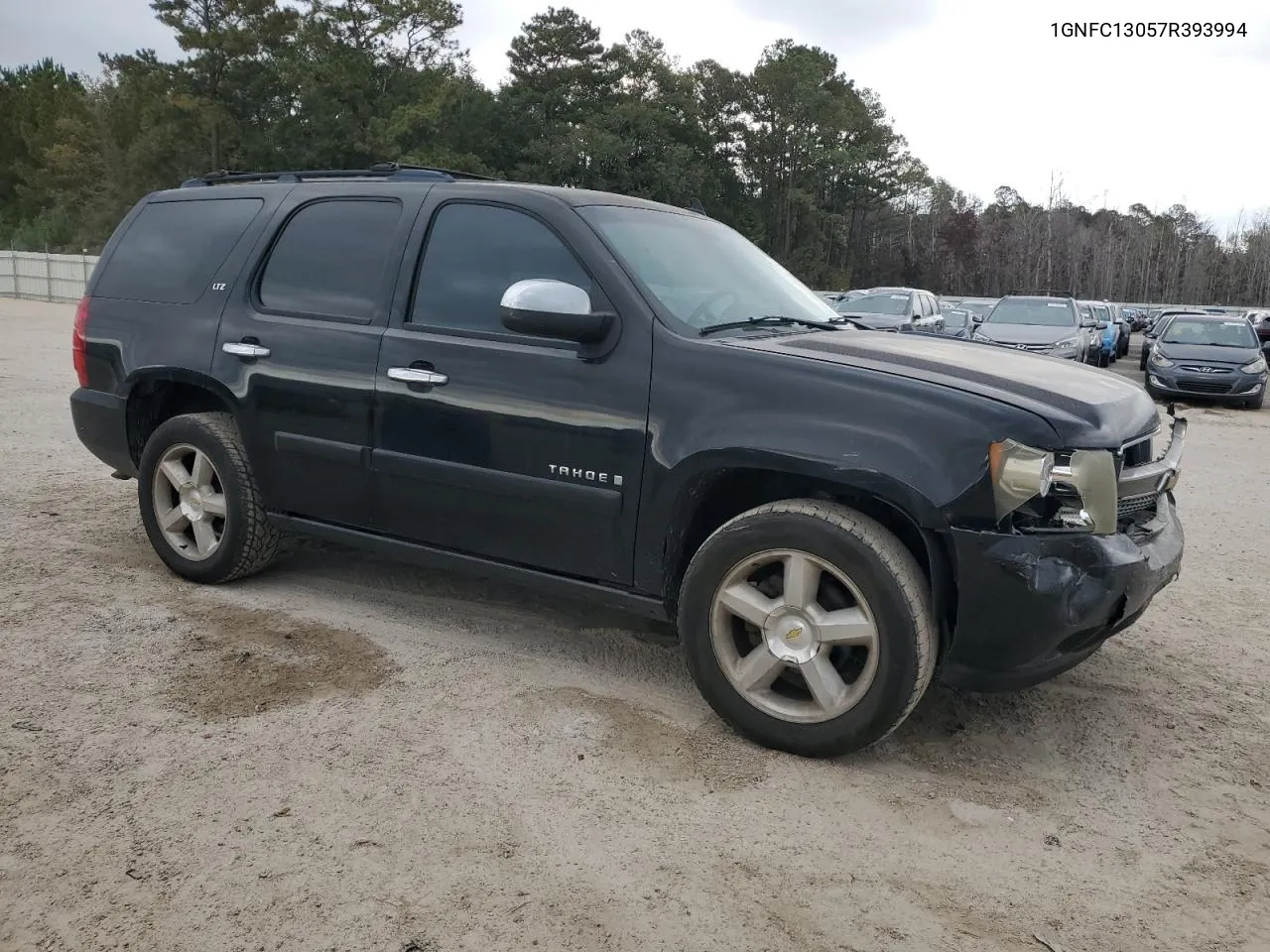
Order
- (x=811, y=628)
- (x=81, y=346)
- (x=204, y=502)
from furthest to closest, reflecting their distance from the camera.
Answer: (x=81, y=346), (x=204, y=502), (x=811, y=628)

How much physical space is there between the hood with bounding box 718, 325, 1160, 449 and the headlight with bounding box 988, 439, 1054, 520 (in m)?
0.10

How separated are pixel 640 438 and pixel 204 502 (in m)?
2.37

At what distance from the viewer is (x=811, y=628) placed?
3338 mm

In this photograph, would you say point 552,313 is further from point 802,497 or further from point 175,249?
point 175,249

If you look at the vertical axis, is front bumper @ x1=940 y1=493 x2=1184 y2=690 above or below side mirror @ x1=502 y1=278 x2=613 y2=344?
below

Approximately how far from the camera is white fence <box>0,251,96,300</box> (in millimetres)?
34844

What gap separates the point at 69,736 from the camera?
133 inches

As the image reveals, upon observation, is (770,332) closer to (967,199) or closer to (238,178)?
(238,178)

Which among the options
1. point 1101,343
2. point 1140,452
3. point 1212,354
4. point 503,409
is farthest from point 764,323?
point 1101,343

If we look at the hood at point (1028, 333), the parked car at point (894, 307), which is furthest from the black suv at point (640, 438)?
the parked car at point (894, 307)

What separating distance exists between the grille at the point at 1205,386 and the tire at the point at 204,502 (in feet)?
51.4

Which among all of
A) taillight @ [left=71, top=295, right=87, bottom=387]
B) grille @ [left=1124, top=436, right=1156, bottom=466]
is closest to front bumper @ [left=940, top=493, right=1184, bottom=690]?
grille @ [left=1124, top=436, right=1156, bottom=466]

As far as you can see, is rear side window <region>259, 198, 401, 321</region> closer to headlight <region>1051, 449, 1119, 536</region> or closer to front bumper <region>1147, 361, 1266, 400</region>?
headlight <region>1051, 449, 1119, 536</region>

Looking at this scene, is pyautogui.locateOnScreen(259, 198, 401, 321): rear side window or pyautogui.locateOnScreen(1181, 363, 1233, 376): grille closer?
pyautogui.locateOnScreen(259, 198, 401, 321): rear side window
